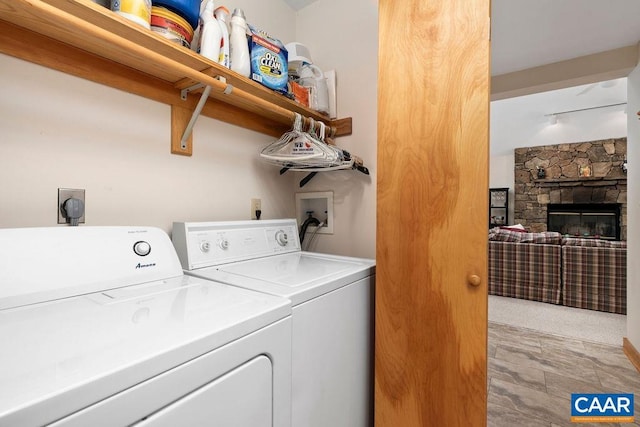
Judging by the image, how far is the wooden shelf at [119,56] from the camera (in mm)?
781

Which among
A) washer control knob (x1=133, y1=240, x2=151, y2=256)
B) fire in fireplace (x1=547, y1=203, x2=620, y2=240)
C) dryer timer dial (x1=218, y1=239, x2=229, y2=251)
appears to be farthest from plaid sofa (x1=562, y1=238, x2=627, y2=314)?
fire in fireplace (x1=547, y1=203, x2=620, y2=240)

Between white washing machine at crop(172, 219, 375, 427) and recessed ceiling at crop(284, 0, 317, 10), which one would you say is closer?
white washing machine at crop(172, 219, 375, 427)

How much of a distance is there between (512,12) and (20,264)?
9.50ft

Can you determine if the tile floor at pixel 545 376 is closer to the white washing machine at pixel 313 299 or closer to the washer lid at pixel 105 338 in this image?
the white washing machine at pixel 313 299

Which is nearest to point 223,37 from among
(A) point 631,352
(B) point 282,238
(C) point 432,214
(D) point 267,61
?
(D) point 267,61

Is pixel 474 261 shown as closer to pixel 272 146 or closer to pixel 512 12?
pixel 272 146

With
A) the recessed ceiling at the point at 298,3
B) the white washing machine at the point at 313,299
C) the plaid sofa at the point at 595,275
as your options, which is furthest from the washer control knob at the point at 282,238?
the plaid sofa at the point at 595,275

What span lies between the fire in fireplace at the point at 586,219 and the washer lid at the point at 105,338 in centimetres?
847

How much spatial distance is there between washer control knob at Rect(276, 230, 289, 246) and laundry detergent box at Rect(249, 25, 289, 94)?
69cm

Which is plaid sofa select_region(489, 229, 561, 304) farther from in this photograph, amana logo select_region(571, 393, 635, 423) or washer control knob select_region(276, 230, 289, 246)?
washer control knob select_region(276, 230, 289, 246)

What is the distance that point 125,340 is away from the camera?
529 millimetres

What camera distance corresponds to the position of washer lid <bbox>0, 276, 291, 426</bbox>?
1.28ft

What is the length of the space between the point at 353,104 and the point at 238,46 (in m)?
0.70

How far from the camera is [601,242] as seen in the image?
337cm
